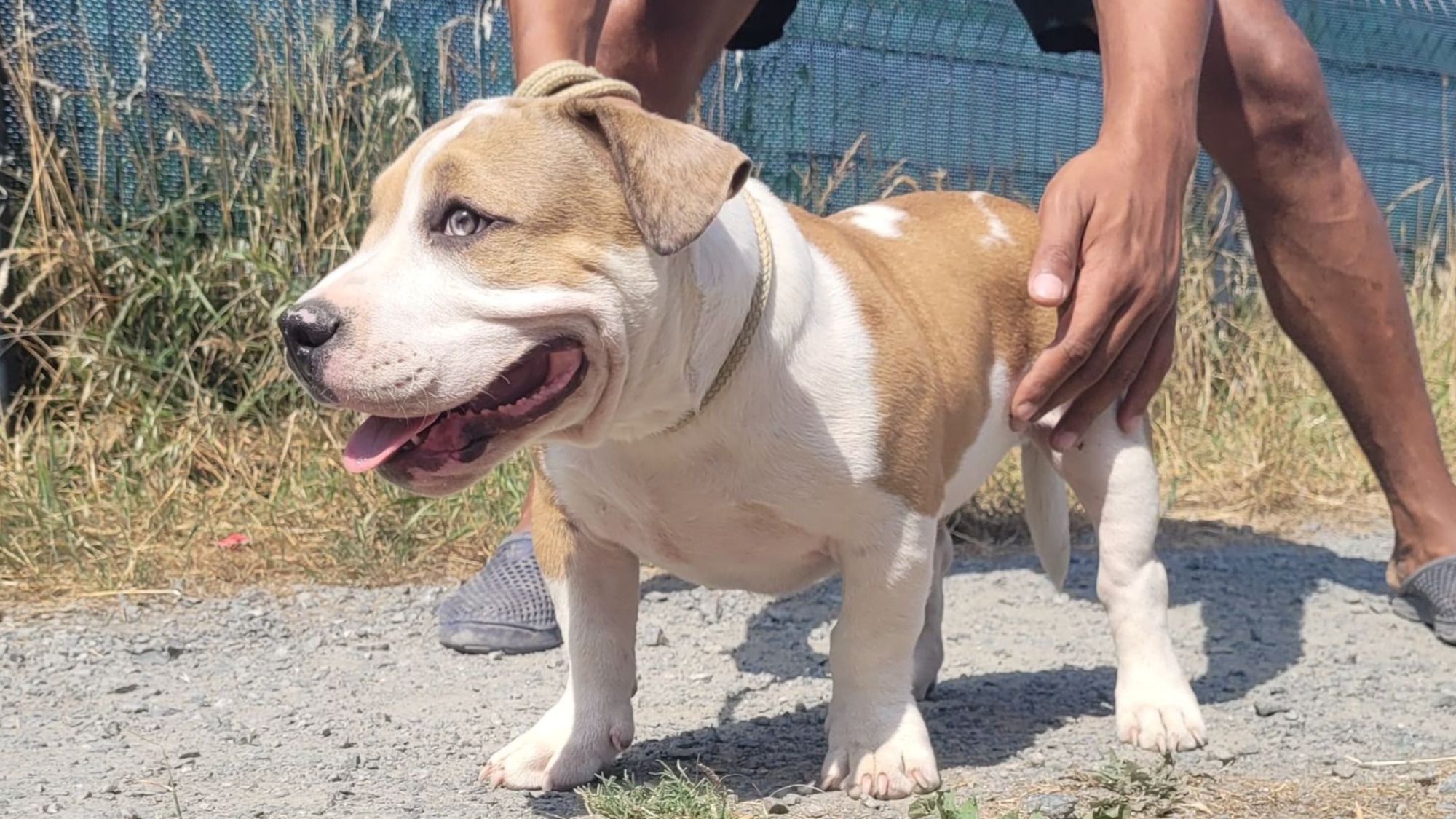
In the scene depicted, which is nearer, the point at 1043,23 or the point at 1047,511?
the point at 1047,511

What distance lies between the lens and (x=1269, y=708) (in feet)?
10.7

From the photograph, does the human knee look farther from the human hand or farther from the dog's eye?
the dog's eye

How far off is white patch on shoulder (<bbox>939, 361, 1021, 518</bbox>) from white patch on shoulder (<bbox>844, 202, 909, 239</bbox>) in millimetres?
349

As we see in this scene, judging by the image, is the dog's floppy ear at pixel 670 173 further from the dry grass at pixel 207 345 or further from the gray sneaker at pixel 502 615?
the dry grass at pixel 207 345

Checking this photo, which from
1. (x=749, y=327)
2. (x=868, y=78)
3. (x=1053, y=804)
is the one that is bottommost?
(x=1053, y=804)

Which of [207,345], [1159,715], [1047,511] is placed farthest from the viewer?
[207,345]

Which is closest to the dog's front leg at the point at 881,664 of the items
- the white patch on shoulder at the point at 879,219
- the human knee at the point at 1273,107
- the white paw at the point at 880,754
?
the white paw at the point at 880,754

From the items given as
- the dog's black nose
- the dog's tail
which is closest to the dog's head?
the dog's black nose

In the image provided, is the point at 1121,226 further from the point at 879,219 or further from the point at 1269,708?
the point at 1269,708

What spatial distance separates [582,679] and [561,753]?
5.1 inches

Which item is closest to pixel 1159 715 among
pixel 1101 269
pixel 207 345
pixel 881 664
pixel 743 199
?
pixel 881 664

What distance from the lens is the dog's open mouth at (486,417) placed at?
234 cm

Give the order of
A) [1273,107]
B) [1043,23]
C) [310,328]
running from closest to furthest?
[310,328] → [1273,107] → [1043,23]

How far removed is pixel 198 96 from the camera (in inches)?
211
